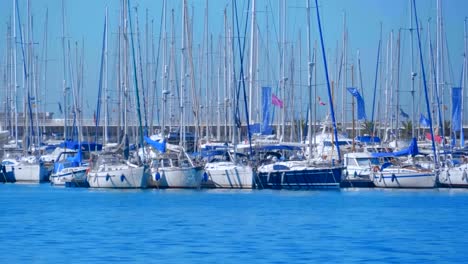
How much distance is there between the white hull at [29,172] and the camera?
69312mm

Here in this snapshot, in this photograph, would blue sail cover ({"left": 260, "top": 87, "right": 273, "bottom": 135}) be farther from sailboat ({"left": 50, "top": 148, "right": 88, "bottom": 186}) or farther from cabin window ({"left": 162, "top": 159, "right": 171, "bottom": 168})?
sailboat ({"left": 50, "top": 148, "right": 88, "bottom": 186})

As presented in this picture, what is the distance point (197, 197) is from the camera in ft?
171

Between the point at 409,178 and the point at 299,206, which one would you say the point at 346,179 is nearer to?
the point at 409,178

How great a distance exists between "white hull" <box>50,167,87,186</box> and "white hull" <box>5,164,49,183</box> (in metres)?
3.69

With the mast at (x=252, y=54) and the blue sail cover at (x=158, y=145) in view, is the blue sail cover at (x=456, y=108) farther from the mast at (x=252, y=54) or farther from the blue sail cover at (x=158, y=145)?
the blue sail cover at (x=158, y=145)

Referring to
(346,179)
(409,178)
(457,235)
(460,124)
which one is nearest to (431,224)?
(457,235)

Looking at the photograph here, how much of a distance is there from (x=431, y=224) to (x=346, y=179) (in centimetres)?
2078

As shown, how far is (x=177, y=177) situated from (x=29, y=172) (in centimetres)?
1695

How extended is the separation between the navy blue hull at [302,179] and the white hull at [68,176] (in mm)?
12436

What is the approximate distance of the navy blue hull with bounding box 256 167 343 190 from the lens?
53.3 meters

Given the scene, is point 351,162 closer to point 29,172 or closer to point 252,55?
point 252,55

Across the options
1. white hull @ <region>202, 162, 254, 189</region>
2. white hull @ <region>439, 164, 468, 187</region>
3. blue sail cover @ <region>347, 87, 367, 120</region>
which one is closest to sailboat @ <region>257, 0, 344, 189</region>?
white hull @ <region>202, 162, 254, 189</region>

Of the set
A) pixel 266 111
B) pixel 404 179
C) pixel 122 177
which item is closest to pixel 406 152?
pixel 404 179

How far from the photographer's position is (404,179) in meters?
57.0
